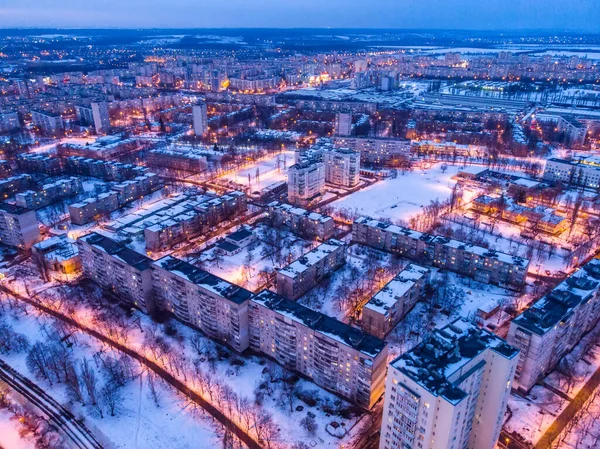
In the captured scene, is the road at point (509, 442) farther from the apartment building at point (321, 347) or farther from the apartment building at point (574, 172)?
the apartment building at point (574, 172)

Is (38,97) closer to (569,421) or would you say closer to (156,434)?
(156,434)

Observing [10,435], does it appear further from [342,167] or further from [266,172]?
[266,172]

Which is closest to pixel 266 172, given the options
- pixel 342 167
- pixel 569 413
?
pixel 342 167

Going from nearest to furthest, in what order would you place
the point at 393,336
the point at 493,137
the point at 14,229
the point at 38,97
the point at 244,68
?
the point at 393,336, the point at 14,229, the point at 493,137, the point at 38,97, the point at 244,68

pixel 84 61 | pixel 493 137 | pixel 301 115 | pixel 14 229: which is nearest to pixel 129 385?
pixel 14 229

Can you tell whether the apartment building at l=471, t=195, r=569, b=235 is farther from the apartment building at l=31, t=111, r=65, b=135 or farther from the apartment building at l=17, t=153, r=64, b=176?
the apartment building at l=31, t=111, r=65, b=135

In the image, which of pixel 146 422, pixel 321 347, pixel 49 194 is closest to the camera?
pixel 146 422
